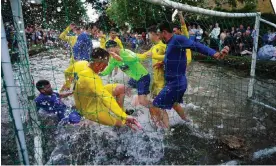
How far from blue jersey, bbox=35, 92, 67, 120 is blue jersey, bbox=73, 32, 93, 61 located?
9.94 feet

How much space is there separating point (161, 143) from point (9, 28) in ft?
10.0

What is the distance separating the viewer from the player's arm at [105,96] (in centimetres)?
368

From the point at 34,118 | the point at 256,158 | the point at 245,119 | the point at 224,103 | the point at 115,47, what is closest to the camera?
the point at 34,118

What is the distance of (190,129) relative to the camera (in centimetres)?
522

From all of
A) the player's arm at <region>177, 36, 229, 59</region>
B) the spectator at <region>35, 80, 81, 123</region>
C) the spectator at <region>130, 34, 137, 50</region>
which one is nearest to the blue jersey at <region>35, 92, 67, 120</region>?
the spectator at <region>35, 80, 81, 123</region>

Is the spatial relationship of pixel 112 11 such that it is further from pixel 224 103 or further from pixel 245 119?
pixel 245 119

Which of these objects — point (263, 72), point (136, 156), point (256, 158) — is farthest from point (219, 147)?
point (263, 72)

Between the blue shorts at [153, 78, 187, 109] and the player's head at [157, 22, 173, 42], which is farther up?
the player's head at [157, 22, 173, 42]

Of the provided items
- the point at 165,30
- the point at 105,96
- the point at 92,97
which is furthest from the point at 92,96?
the point at 165,30

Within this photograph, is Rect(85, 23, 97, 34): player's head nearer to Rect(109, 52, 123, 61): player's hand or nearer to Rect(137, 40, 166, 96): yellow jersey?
Rect(137, 40, 166, 96): yellow jersey

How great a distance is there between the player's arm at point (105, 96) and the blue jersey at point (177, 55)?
4.16 ft

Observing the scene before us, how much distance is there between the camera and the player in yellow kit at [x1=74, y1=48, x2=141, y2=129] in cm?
380

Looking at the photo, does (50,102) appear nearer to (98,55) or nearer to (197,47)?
(98,55)

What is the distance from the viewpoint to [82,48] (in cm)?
774
